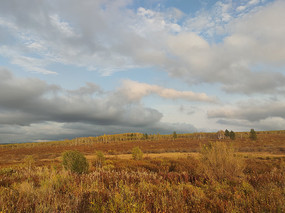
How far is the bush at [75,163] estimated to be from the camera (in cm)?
1080

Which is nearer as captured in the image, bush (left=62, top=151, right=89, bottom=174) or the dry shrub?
the dry shrub

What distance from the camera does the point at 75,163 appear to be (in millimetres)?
11023

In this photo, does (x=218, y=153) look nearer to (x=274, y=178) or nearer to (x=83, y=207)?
(x=274, y=178)

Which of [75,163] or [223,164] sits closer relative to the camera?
[223,164]

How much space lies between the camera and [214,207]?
4.04 metres

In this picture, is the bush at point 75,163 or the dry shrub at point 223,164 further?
the bush at point 75,163

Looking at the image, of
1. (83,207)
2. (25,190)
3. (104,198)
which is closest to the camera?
(83,207)

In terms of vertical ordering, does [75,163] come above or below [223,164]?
below

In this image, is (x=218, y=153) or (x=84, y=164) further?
(x=84, y=164)

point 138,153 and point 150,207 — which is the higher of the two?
point 150,207

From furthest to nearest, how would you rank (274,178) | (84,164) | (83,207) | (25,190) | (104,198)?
(84,164)
(274,178)
(25,190)
(104,198)
(83,207)

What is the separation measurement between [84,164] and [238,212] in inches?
386

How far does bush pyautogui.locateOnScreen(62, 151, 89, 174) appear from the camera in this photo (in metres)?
10.8

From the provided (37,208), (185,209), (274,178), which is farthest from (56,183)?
(274,178)
